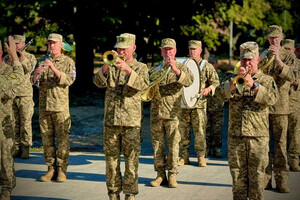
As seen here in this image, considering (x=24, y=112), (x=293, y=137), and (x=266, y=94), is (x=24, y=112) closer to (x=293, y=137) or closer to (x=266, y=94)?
(x=293, y=137)

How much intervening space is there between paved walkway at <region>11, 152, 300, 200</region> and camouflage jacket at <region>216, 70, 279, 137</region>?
64.1 inches

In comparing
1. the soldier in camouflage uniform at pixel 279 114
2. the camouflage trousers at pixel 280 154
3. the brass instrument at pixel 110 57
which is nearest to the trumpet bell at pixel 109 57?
the brass instrument at pixel 110 57

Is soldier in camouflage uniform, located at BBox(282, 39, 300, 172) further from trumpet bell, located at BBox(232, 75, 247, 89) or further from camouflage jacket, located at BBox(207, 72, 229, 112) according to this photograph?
trumpet bell, located at BBox(232, 75, 247, 89)

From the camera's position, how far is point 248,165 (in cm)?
778

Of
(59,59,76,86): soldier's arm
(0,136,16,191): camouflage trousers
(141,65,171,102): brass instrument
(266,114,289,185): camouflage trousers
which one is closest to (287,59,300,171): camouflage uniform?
(266,114,289,185): camouflage trousers

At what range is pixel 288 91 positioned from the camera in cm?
972

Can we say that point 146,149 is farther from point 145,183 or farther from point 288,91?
point 288,91

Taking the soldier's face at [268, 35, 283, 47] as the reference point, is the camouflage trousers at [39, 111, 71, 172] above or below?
below

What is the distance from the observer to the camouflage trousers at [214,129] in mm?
12195

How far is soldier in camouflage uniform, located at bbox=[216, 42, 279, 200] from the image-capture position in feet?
25.2

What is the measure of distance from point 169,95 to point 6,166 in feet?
9.82

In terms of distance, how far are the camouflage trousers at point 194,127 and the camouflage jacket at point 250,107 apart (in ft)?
11.3

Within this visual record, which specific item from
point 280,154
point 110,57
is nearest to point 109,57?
point 110,57

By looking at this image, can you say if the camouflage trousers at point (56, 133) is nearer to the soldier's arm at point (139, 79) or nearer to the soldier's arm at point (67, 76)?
the soldier's arm at point (67, 76)
